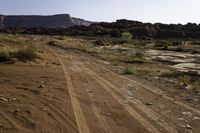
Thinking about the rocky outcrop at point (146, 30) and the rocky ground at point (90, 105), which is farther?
the rocky outcrop at point (146, 30)

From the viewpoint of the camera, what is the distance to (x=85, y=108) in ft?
38.4

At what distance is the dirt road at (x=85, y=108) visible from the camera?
9.61m

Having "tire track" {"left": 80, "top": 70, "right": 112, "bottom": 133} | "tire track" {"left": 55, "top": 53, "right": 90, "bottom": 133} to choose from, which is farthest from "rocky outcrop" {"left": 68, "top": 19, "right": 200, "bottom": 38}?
"tire track" {"left": 80, "top": 70, "right": 112, "bottom": 133}

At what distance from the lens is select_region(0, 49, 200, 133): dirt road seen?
9609 mm

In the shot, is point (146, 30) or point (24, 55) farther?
point (146, 30)

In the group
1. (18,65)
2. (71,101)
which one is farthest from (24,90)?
(18,65)

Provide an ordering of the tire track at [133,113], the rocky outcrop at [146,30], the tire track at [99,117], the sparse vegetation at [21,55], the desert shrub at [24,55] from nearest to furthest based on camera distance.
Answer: the tire track at [99,117] < the tire track at [133,113] < the sparse vegetation at [21,55] < the desert shrub at [24,55] < the rocky outcrop at [146,30]

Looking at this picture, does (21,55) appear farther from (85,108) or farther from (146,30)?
(146,30)

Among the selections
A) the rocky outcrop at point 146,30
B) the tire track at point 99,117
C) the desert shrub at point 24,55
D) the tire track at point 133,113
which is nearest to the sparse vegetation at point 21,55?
the desert shrub at point 24,55

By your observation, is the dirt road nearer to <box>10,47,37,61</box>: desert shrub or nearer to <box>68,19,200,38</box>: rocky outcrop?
<box>10,47,37,61</box>: desert shrub

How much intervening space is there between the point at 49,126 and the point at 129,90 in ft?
23.9

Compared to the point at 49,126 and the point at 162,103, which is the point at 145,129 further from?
the point at 162,103

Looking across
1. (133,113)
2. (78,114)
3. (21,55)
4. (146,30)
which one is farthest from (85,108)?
(146,30)

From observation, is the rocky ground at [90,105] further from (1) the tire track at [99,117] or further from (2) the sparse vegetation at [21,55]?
(2) the sparse vegetation at [21,55]
